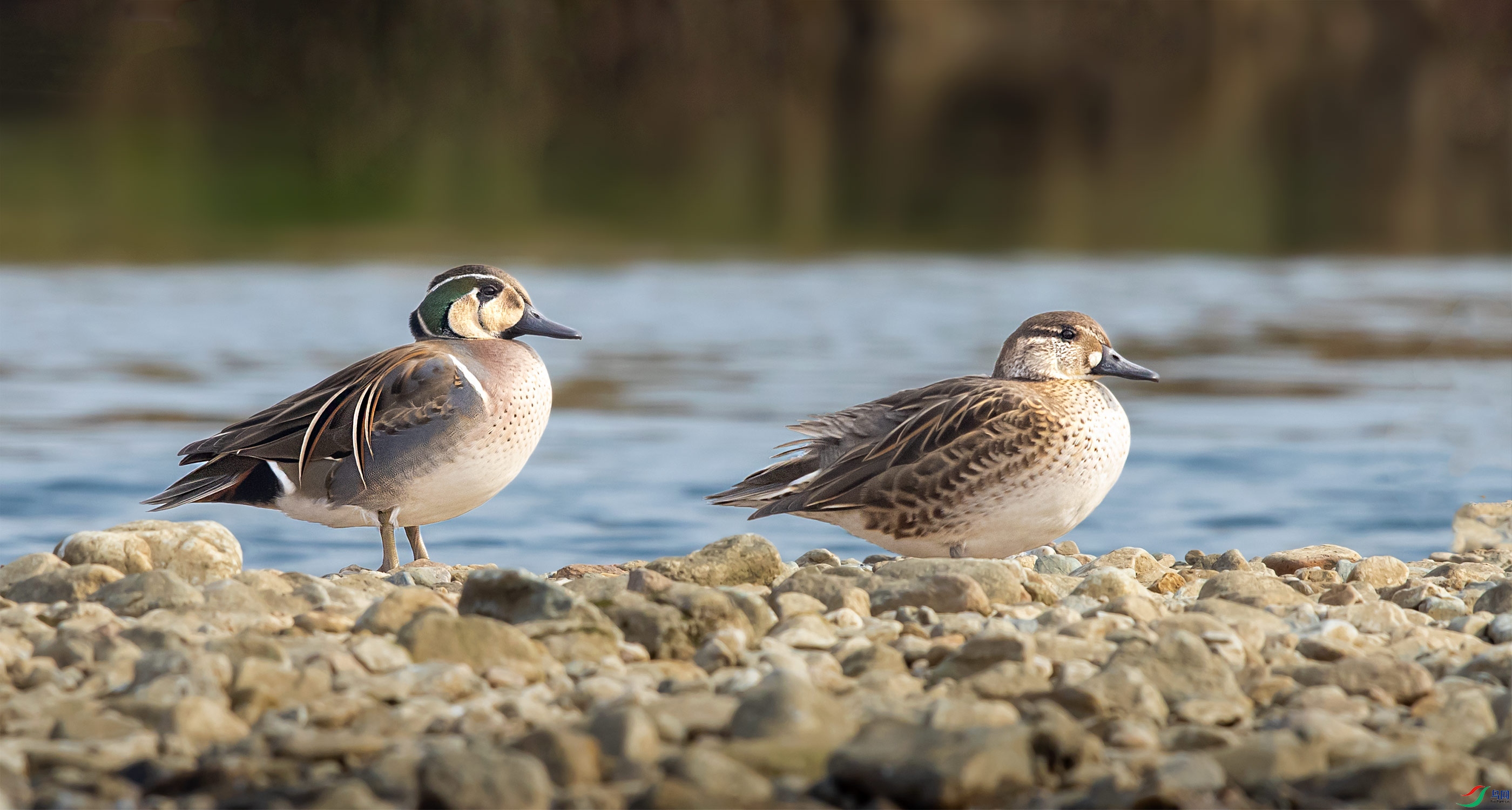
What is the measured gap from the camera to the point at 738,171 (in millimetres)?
27016

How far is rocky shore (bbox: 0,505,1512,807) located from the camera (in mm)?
3396

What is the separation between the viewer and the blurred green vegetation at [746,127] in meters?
21.2

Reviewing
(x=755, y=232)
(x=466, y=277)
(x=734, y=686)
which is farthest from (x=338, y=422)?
(x=755, y=232)

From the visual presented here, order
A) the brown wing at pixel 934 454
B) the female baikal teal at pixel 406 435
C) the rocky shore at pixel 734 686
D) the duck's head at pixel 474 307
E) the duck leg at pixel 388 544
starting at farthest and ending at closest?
the duck's head at pixel 474 307, the duck leg at pixel 388 544, the female baikal teal at pixel 406 435, the brown wing at pixel 934 454, the rocky shore at pixel 734 686

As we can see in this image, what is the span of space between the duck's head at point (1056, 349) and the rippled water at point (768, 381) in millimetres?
1371

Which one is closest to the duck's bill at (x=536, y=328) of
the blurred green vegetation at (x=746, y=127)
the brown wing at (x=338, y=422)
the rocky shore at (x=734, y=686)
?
the brown wing at (x=338, y=422)

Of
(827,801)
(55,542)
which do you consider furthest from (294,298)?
(827,801)

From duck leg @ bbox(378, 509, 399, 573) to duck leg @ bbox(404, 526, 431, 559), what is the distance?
25 centimetres

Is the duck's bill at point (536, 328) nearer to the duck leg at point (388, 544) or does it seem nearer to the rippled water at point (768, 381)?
the duck leg at point (388, 544)

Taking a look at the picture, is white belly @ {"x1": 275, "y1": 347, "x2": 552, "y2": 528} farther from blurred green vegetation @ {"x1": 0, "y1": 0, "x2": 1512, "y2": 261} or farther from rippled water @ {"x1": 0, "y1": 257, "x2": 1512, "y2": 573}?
blurred green vegetation @ {"x1": 0, "y1": 0, "x2": 1512, "y2": 261}

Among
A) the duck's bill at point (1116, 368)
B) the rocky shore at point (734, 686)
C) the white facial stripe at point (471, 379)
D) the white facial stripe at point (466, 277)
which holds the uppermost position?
the white facial stripe at point (466, 277)

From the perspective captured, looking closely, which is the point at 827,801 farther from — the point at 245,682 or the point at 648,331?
the point at 648,331

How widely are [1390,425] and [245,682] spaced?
7522 millimetres

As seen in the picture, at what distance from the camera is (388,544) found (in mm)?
6074
